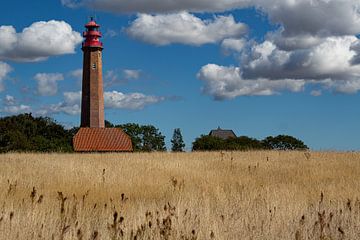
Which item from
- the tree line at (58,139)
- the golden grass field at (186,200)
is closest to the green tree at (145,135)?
the tree line at (58,139)

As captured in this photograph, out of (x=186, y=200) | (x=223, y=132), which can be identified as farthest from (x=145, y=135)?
(x=186, y=200)

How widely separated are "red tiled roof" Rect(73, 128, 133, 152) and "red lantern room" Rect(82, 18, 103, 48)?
12287 mm

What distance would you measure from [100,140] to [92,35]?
51.6 feet

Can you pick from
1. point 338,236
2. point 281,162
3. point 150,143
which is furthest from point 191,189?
point 150,143

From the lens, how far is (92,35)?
64.2 m

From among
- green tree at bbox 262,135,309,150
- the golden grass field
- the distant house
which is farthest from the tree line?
the golden grass field

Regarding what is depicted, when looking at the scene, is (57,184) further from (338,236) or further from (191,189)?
(338,236)

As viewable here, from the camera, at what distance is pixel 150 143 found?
277ft

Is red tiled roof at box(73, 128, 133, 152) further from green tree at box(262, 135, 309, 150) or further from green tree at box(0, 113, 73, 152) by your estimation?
green tree at box(262, 135, 309, 150)

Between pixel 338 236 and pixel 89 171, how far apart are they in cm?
747

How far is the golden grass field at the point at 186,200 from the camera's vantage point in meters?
5.88

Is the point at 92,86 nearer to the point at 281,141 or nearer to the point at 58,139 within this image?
the point at 58,139

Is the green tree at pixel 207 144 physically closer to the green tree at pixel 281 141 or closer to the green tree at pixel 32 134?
the green tree at pixel 281 141

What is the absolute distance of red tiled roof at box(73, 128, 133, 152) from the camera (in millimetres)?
54250
